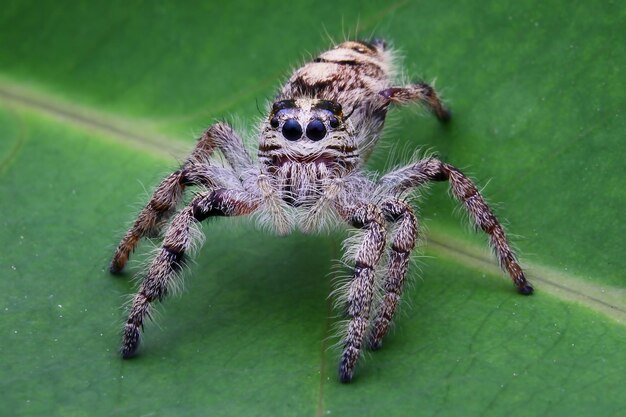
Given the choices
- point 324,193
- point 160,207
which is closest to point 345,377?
point 324,193

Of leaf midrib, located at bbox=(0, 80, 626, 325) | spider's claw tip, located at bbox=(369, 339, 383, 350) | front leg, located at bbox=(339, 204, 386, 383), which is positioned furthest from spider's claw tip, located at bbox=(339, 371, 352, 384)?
leaf midrib, located at bbox=(0, 80, 626, 325)

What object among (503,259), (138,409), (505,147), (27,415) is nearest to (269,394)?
(138,409)

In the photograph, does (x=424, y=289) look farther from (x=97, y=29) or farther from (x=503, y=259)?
(x=97, y=29)

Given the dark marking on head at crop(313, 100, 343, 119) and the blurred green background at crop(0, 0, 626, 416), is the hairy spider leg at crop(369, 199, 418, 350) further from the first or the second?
the dark marking on head at crop(313, 100, 343, 119)

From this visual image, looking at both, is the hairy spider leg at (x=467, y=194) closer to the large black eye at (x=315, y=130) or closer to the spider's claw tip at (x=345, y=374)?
the large black eye at (x=315, y=130)

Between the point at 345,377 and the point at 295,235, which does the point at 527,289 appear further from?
the point at 295,235

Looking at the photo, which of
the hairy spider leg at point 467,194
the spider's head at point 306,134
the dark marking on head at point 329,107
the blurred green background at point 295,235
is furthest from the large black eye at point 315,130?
the blurred green background at point 295,235

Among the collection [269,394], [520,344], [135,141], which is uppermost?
[520,344]
